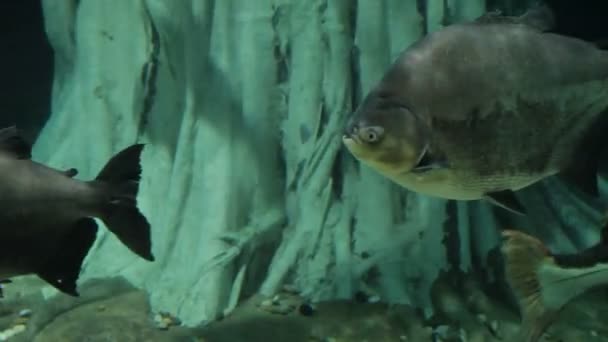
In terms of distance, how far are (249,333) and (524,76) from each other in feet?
9.15

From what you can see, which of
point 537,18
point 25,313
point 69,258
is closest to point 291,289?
point 25,313

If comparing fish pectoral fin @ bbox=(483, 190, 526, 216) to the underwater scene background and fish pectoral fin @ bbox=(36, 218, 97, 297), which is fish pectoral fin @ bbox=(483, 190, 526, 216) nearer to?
fish pectoral fin @ bbox=(36, 218, 97, 297)

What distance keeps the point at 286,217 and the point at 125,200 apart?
2548mm

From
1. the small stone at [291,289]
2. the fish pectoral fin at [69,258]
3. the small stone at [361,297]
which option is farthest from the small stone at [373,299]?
the fish pectoral fin at [69,258]

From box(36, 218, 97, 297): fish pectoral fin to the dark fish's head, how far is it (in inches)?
50.4

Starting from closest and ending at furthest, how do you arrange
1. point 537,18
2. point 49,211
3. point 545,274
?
point 537,18 → point 49,211 → point 545,274

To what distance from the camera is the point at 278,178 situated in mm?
5504

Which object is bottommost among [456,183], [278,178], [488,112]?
[278,178]

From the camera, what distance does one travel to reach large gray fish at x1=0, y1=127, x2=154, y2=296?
2.58 meters

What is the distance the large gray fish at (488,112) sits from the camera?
6.99ft

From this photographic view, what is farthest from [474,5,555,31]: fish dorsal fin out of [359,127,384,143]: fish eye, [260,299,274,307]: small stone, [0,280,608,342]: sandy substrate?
[260,299,274,307]: small stone

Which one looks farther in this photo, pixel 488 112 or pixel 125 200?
pixel 125 200

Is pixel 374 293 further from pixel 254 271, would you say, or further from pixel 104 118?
pixel 104 118

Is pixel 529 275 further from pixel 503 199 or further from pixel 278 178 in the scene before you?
pixel 278 178
